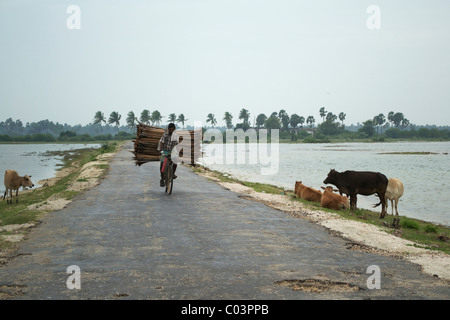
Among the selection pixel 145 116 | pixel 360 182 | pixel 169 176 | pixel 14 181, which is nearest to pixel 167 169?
pixel 169 176

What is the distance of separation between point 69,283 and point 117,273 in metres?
0.80

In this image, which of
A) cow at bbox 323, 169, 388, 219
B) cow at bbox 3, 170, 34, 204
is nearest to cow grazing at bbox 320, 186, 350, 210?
cow at bbox 323, 169, 388, 219

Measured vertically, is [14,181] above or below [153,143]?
below

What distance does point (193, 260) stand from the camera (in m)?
7.84

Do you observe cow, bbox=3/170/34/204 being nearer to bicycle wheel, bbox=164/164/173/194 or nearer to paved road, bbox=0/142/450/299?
bicycle wheel, bbox=164/164/173/194

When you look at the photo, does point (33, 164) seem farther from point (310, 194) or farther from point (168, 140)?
point (310, 194)

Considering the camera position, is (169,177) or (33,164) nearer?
(169,177)

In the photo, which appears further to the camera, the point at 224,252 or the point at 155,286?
the point at 224,252

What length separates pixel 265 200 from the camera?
1761cm

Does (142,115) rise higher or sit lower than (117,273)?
higher

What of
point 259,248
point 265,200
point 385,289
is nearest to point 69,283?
point 259,248

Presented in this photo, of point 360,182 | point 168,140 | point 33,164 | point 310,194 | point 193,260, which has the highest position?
point 168,140
